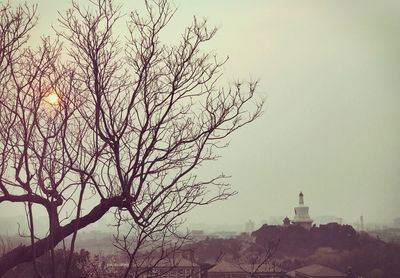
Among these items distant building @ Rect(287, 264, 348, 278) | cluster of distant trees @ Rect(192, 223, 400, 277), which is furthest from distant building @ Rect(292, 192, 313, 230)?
distant building @ Rect(287, 264, 348, 278)

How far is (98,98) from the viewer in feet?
8.66

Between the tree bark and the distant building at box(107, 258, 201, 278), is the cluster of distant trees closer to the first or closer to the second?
the distant building at box(107, 258, 201, 278)

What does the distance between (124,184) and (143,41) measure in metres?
0.94

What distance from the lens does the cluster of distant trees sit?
31.5 m

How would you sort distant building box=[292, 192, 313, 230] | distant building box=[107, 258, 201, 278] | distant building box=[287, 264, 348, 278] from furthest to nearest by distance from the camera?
distant building box=[292, 192, 313, 230] → distant building box=[287, 264, 348, 278] → distant building box=[107, 258, 201, 278]

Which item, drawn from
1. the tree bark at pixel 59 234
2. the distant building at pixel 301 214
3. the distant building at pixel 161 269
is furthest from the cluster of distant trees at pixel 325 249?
the tree bark at pixel 59 234

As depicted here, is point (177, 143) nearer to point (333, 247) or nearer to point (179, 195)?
point (179, 195)

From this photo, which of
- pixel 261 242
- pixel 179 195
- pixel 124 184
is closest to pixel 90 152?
pixel 124 184

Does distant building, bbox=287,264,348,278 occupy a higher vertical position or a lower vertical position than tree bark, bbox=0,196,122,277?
lower

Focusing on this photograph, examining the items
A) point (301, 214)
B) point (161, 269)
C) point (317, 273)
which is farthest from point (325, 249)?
point (161, 269)

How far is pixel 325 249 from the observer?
38344 millimetres

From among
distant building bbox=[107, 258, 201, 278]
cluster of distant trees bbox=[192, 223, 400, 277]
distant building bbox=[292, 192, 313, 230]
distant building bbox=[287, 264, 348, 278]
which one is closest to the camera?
distant building bbox=[107, 258, 201, 278]

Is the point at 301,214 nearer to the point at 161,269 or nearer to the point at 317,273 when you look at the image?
the point at 317,273

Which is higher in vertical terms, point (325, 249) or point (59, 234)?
point (59, 234)
